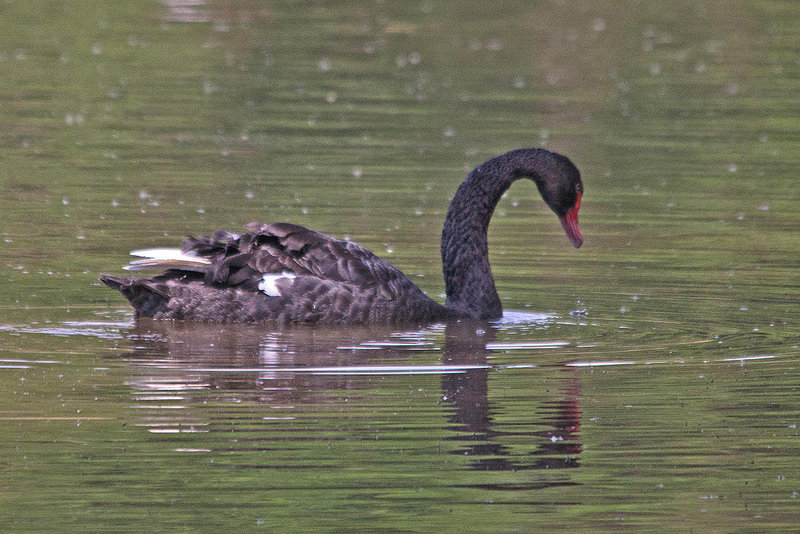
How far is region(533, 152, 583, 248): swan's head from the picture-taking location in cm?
1057

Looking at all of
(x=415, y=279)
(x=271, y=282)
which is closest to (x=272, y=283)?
(x=271, y=282)

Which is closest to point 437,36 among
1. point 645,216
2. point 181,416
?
point 645,216

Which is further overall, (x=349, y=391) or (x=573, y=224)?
(x=573, y=224)

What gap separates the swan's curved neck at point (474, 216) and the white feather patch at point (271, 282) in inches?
52.1

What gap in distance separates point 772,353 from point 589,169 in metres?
7.12

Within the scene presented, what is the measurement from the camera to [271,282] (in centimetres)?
976

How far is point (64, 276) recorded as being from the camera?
11023mm

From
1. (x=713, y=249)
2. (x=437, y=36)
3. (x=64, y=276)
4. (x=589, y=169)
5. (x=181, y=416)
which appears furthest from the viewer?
(x=437, y=36)

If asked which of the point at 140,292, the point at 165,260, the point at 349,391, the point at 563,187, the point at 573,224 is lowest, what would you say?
the point at 349,391

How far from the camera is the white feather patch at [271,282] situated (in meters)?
9.75

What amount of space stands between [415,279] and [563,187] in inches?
62.4

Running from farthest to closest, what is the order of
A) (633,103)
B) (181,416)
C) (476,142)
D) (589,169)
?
1. (633,103)
2. (476,142)
3. (589,169)
4. (181,416)

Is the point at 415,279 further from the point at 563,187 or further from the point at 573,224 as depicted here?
the point at 563,187

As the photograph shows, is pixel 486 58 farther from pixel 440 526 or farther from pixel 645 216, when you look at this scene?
pixel 440 526
